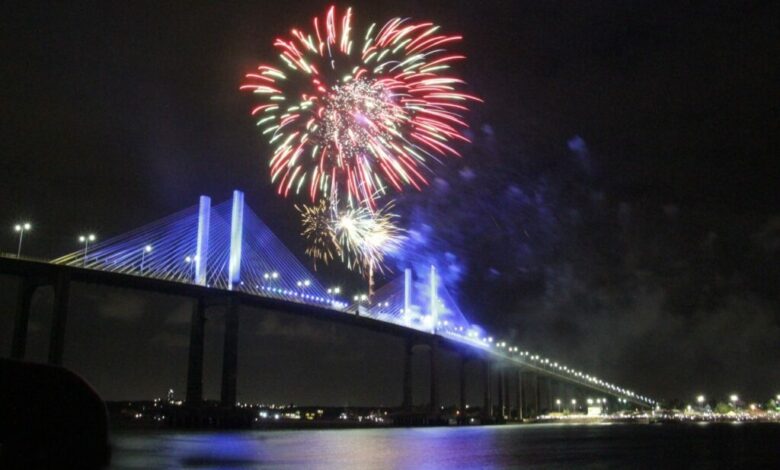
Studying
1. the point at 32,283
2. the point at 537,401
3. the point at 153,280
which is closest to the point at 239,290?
the point at 153,280

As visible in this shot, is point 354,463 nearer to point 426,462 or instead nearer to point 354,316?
point 426,462

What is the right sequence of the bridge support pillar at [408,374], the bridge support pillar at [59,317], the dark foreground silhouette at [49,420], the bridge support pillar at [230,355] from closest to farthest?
the dark foreground silhouette at [49,420]
the bridge support pillar at [59,317]
the bridge support pillar at [230,355]
the bridge support pillar at [408,374]

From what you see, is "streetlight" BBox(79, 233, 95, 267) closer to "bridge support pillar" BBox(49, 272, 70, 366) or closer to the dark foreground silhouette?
"bridge support pillar" BBox(49, 272, 70, 366)

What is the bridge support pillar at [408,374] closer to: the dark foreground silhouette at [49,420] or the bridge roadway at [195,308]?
the bridge roadway at [195,308]

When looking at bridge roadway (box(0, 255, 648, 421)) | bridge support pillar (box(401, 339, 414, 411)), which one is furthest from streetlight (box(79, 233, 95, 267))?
bridge support pillar (box(401, 339, 414, 411))

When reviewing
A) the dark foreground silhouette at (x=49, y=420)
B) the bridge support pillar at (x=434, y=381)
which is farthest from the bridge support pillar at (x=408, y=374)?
the dark foreground silhouette at (x=49, y=420)

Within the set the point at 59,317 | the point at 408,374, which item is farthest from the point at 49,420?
the point at 408,374
